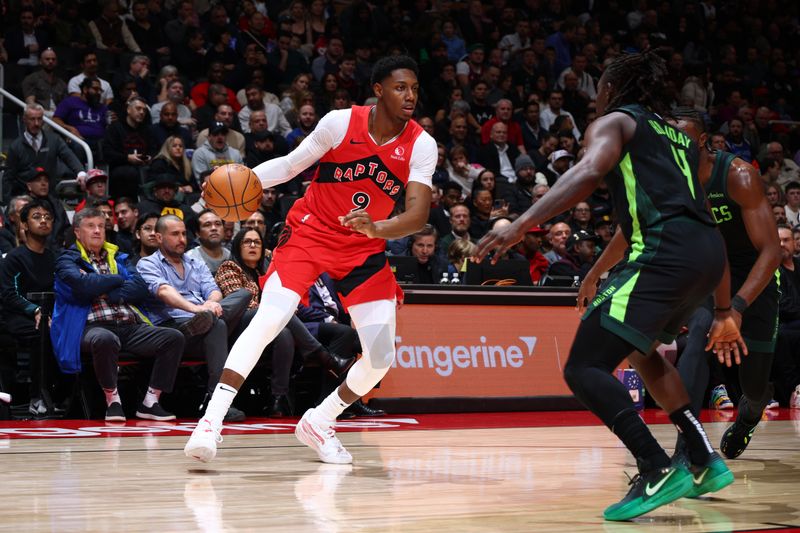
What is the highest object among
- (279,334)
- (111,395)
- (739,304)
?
(739,304)

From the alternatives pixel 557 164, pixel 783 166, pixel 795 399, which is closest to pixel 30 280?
pixel 795 399

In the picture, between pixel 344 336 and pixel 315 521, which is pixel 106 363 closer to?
pixel 344 336

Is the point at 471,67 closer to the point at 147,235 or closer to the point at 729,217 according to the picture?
the point at 147,235

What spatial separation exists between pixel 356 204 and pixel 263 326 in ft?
2.68

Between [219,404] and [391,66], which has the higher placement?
[391,66]

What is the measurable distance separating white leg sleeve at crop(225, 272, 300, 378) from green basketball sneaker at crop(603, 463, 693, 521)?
6.85 feet

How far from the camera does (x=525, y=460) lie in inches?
227

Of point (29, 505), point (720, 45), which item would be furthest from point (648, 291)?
point (720, 45)

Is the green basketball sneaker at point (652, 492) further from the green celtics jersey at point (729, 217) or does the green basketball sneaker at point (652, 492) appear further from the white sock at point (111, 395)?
the white sock at point (111, 395)

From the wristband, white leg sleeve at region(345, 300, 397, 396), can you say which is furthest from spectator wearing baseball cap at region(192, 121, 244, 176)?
the wristband

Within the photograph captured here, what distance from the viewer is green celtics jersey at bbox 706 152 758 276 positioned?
17.6 feet

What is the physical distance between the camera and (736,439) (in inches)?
231

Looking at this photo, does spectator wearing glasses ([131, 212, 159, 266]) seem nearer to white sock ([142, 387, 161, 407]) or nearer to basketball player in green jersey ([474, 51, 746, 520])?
white sock ([142, 387, 161, 407])

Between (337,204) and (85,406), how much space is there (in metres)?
3.68
